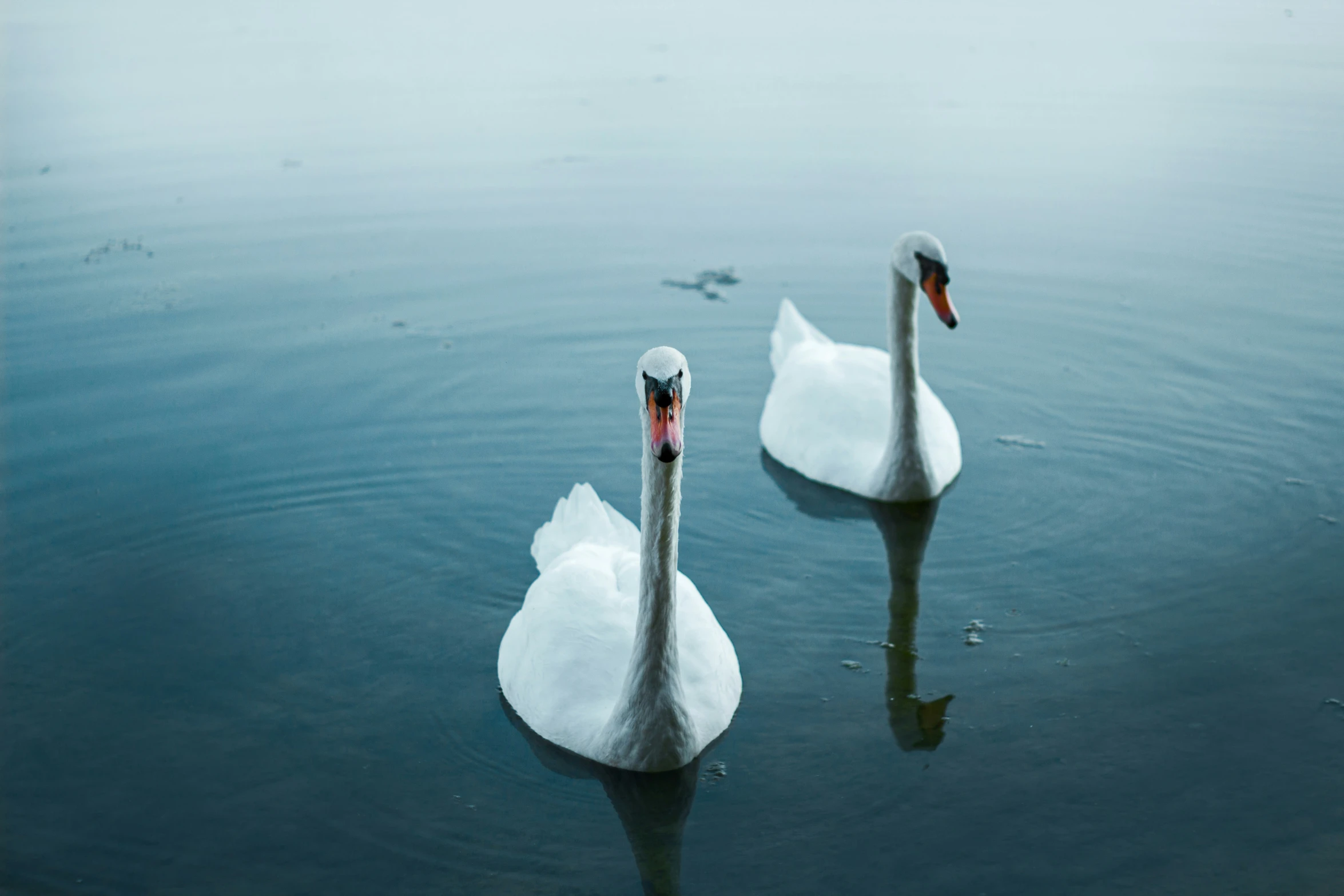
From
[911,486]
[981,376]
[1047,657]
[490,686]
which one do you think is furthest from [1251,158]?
[490,686]

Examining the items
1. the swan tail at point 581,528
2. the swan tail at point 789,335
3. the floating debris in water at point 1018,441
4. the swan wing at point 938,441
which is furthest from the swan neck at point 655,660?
the swan tail at point 789,335

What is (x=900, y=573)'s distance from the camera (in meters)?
7.39

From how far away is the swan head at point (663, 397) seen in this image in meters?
4.88

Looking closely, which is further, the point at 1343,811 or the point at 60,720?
the point at 60,720

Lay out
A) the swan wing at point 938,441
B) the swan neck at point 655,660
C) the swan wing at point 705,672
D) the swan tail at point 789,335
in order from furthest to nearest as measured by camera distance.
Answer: the swan tail at point 789,335 → the swan wing at point 938,441 → the swan wing at point 705,672 → the swan neck at point 655,660

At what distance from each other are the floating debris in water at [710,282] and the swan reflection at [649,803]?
6532mm

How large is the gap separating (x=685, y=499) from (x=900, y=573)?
5.04 ft

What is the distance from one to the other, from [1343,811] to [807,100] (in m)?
15.6

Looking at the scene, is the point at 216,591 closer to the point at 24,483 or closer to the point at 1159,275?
the point at 24,483

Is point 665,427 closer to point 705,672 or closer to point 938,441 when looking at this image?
point 705,672

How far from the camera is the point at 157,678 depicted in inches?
254

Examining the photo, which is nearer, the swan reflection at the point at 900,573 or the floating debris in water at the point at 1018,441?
the swan reflection at the point at 900,573

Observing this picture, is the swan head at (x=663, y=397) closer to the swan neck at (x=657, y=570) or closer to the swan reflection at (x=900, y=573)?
the swan neck at (x=657, y=570)

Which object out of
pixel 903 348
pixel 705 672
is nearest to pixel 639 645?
pixel 705 672
